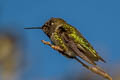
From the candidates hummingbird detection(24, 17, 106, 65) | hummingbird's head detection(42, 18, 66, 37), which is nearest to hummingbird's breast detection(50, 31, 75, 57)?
hummingbird detection(24, 17, 106, 65)

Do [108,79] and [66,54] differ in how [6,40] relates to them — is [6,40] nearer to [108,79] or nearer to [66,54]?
[66,54]

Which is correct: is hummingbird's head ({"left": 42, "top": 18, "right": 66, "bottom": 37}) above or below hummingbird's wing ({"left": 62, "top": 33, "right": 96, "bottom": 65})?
above

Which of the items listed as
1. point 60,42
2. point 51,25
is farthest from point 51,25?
point 60,42

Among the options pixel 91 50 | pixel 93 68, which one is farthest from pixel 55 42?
pixel 93 68

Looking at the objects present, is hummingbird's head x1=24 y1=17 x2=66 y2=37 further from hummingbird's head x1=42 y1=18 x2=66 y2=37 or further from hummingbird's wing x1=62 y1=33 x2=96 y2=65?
hummingbird's wing x1=62 y1=33 x2=96 y2=65

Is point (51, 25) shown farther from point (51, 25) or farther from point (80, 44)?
point (80, 44)

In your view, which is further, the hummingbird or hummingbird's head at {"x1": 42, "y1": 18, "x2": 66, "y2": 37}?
hummingbird's head at {"x1": 42, "y1": 18, "x2": 66, "y2": 37}

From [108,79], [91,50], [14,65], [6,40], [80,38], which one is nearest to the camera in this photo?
[108,79]

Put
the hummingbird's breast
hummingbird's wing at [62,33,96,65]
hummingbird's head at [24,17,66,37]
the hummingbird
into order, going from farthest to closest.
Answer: hummingbird's head at [24,17,66,37], the hummingbird's breast, the hummingbird, hummingbird's wing at [62,33,96,65]

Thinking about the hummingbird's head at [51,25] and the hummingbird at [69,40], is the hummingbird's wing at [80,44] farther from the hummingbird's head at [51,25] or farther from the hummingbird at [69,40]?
the hummingbird's head at [51,25]
